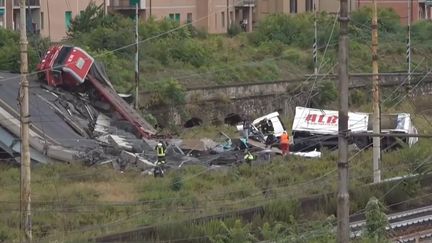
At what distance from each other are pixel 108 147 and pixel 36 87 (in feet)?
12.6

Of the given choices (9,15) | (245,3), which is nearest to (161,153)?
(9,15)

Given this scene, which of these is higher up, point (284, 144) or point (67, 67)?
point (67, 67)

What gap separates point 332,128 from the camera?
31.4m

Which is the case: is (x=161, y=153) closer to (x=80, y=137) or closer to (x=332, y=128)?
(x=80, y=137)

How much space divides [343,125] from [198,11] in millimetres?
46543

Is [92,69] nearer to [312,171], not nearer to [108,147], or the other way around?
[108,147]

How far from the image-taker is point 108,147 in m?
28.0

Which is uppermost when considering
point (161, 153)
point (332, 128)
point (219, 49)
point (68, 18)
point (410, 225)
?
point (68, 18)

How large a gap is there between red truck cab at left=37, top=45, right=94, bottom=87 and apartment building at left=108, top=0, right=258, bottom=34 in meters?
18.5

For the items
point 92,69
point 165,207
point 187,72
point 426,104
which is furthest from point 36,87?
point 426,104

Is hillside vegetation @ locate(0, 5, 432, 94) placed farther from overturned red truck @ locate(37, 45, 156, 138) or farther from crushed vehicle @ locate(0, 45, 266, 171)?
crushed vehicle @ locate(0, 45, 266, 171)

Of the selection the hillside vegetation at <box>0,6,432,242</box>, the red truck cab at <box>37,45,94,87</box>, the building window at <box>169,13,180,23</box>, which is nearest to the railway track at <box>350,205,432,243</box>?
the hillside vegetation at <box>0,6,432,242</box>

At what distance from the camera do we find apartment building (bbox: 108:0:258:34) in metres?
51.9

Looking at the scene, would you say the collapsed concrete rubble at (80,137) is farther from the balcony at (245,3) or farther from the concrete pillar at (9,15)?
the balcony at (245,3)
